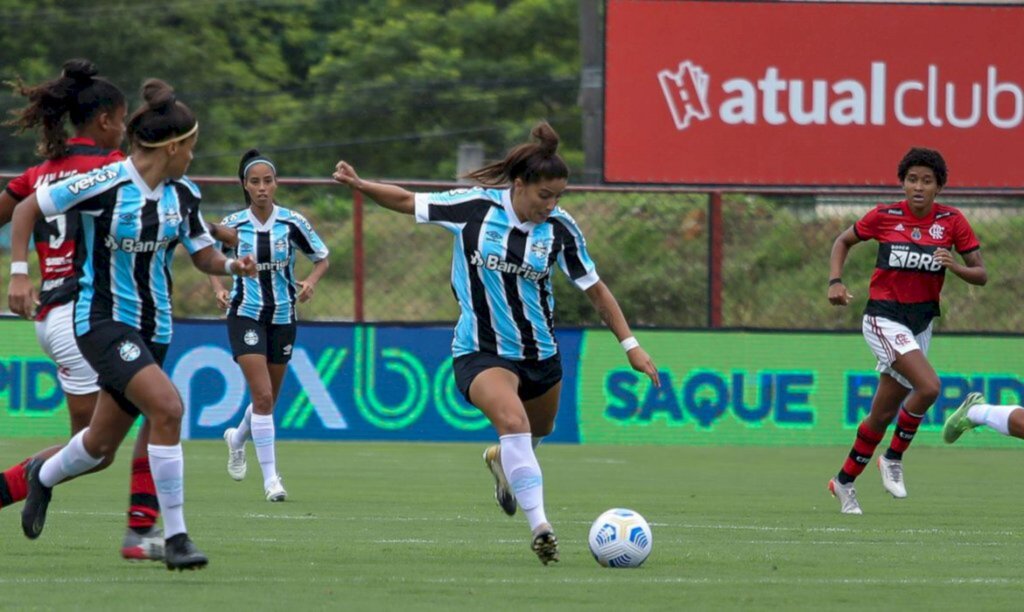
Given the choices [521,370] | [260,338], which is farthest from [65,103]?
[260,338]

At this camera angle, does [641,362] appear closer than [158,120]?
No

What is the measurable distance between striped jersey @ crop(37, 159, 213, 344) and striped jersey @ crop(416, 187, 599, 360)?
4.49 feet

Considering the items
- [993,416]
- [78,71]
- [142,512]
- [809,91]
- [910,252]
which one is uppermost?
[809,91]

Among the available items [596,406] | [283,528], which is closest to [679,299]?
[596,406]

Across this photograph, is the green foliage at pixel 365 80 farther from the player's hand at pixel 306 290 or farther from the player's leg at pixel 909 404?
the player's leg at pixel 909 404

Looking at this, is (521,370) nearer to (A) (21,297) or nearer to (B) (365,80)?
(A) (21,297)

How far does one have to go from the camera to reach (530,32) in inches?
1794

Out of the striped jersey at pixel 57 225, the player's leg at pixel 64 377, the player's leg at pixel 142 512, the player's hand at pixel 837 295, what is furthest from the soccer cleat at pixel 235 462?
the player's leg at pixel 142 512

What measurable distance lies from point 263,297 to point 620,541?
16.4 ft

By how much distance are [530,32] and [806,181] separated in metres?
26.9

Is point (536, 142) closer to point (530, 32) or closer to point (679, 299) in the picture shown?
point (679, 299)

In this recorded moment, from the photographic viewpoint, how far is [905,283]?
11.6 meters

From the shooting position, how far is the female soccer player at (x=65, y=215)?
798 centimetres

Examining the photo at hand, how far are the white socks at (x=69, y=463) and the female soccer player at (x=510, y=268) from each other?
164 centimetres
